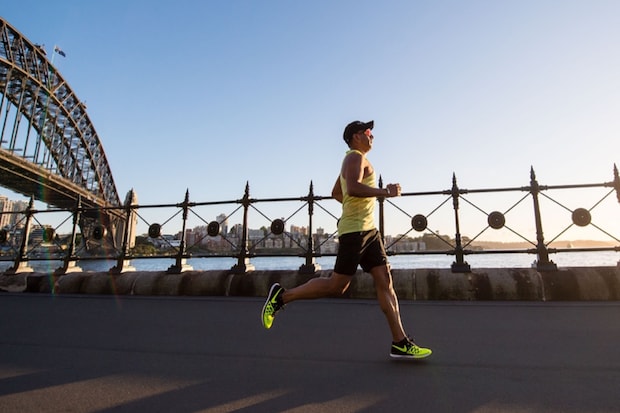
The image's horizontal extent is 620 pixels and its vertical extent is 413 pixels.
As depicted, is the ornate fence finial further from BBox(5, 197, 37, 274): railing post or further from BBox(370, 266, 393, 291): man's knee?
BBox(5, 197, 37, 274): railing post

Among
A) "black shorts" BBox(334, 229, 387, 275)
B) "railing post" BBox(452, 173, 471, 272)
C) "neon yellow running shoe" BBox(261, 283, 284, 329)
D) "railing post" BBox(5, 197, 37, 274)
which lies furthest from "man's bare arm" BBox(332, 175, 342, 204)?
"railing post" BBox(5, 197, 37, 274)

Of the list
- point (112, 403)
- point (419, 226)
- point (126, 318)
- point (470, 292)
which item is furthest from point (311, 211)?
point (112, 403)

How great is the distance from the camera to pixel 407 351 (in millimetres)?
2352

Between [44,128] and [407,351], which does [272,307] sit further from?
[44,128]

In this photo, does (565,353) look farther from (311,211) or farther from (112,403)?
(311,211)

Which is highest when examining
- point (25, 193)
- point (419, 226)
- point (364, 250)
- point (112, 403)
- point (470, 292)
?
point (25, 193)

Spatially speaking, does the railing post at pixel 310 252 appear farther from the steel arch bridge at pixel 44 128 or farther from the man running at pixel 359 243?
the steel arch bridge at pixel 44 128

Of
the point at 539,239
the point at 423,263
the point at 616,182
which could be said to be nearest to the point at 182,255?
the point at 539,239

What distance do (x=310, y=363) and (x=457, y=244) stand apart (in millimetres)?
3757

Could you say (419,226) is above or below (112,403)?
above

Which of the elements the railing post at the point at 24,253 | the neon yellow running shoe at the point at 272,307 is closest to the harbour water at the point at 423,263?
the railing post at the point at 24,253

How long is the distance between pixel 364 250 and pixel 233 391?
133 cm

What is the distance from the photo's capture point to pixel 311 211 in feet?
19.4

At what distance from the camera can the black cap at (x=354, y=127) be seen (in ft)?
9.43
